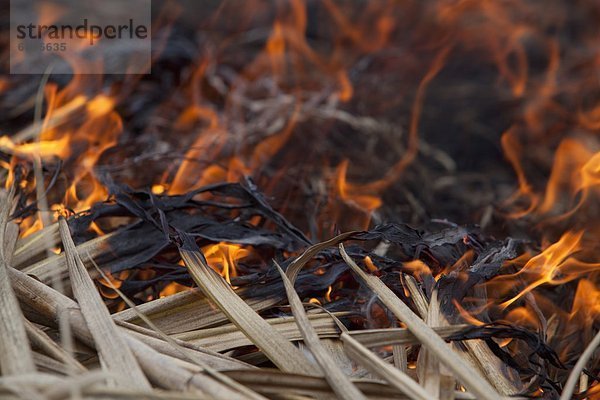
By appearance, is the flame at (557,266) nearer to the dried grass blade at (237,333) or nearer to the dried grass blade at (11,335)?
the dried grass blade at (237,333)

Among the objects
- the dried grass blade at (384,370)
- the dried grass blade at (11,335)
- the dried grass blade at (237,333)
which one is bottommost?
the dried grass blade at (237,333)

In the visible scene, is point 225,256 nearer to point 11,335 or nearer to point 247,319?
point 247,319

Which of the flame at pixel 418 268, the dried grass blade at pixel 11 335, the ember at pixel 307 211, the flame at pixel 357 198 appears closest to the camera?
the dried grass blade at pixel 11 335

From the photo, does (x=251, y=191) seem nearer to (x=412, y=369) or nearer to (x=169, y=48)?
(x=412, y=369)

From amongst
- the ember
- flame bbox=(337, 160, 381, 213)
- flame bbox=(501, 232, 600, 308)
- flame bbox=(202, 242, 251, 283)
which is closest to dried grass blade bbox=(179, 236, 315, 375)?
the ember

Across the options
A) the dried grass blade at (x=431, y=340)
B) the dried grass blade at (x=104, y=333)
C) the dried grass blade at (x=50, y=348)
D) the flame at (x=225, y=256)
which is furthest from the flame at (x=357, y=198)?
the dried grass blade at (x=50, y=348)

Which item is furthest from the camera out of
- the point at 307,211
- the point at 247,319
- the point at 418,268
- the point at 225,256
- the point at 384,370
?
the point at 307,211

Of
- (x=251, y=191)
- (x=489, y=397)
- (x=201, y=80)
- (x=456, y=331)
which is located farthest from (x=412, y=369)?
(x=201, y=80)

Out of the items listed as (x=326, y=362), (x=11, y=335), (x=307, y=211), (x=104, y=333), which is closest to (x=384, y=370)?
(x=326, y=362)
